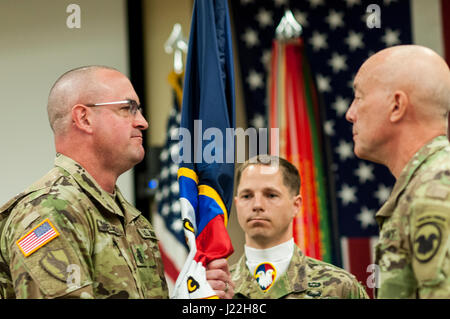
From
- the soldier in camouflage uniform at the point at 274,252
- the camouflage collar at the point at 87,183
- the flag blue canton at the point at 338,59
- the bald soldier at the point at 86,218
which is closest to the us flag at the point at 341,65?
the flag blue canton at the point at 338,59

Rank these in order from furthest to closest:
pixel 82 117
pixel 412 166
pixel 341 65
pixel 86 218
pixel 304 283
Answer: pixel 341 65, pixel 304 283, pixel 82 117, pixel 86 218, pixel 412 166

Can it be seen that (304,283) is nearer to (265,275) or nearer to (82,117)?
(265,275)

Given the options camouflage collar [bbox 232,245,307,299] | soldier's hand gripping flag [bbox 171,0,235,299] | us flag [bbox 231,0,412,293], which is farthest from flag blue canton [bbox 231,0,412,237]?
soldier's hand gripping flag [bbox 171,0,235,299]

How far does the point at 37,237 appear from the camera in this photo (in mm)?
2068

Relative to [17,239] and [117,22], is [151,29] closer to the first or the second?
[117,22]

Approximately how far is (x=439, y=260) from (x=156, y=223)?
4.29 meters

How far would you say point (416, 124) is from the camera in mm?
2053

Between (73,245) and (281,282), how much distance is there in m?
1.17

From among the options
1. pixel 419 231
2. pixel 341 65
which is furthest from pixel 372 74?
pixel 341 65

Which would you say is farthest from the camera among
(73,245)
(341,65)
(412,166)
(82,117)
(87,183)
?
(341,65)

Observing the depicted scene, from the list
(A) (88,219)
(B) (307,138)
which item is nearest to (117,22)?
(B) (307,138)

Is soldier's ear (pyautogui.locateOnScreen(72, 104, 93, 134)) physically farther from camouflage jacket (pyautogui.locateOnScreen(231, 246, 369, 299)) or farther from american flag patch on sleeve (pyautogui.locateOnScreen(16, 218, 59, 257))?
camouflage jacket (pyautogui.locateOnScreen(231, 246, 369, 299))

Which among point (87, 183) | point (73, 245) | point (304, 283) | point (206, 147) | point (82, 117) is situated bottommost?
point (304, 283)

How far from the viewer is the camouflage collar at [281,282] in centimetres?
295
